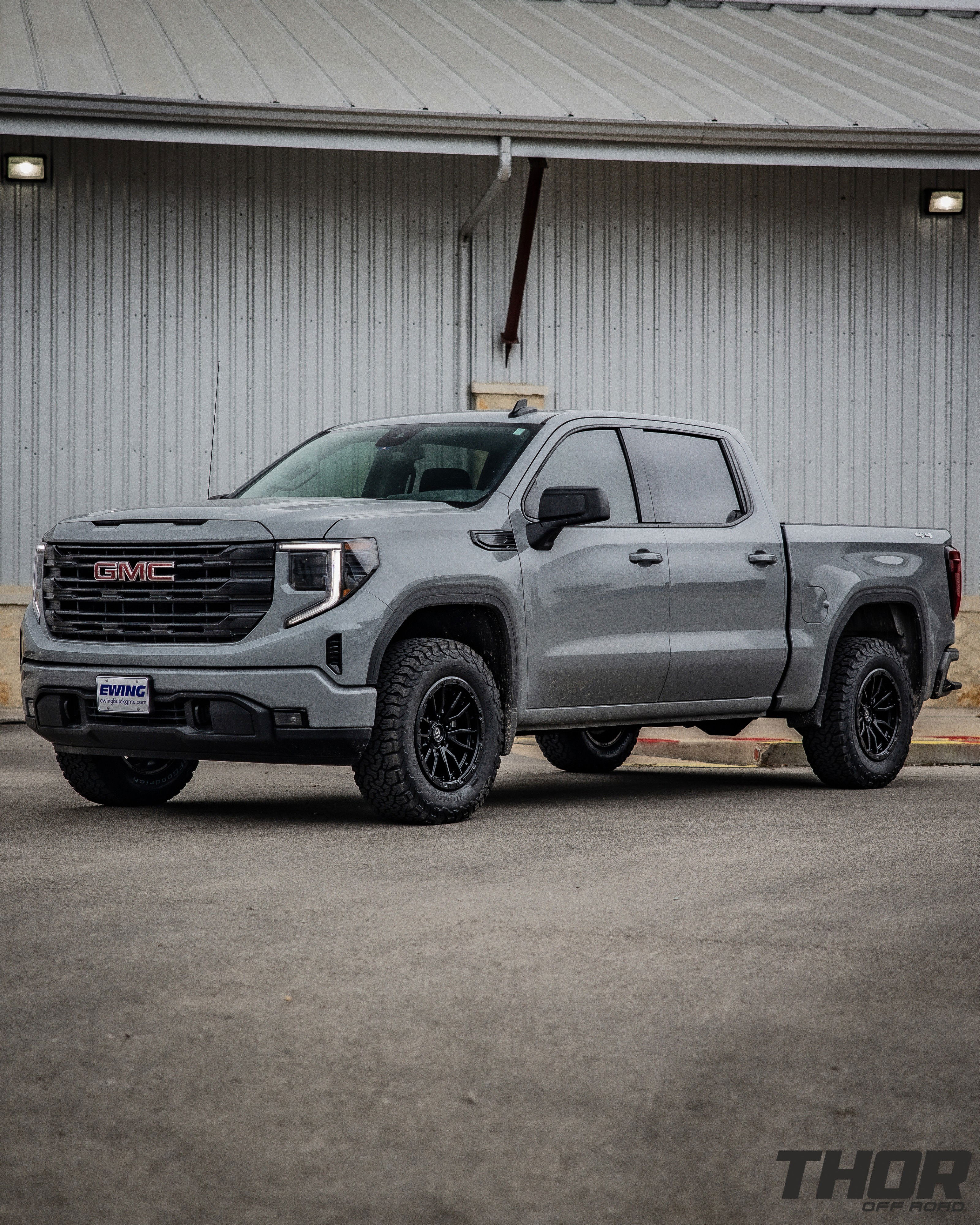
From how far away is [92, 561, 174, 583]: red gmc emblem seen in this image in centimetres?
758

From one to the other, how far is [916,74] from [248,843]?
14.3m

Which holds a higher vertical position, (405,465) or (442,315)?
(442,315)

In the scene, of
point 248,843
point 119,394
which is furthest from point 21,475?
point 248,843

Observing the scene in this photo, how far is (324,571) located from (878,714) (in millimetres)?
4226

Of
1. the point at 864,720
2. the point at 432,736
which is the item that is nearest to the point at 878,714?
the point at 864,720

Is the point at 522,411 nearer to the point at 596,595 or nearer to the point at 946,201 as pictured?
the point at 596,595

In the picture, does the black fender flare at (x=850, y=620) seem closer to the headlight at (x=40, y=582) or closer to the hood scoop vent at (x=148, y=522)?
the hood scoop vent at (x=148, y=522)

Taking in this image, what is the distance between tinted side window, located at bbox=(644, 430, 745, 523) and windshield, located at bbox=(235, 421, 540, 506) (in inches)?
32.6

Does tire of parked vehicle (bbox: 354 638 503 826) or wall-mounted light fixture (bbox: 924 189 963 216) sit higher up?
wall-mounted light fixture (bbox: 924 189 963 216)

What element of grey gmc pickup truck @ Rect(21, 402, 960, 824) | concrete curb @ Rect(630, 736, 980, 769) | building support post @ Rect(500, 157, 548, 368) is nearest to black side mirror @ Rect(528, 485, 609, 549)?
grey gmc pickup truck @ Rect(21, 402, 960, 824)

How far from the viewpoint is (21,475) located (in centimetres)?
1611

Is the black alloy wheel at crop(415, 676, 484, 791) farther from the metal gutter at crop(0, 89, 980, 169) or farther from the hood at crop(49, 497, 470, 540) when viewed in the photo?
the metal gutter at crop(0, 89, 980, 169)

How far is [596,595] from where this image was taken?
8.41m

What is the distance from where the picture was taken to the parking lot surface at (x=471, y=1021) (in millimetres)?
3078
